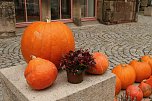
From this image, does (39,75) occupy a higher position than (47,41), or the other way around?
(47,41)

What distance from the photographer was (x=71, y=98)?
70.7 inches

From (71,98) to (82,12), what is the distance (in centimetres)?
850

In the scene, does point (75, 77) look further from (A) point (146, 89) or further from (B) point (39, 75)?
(A) point (146, 89)

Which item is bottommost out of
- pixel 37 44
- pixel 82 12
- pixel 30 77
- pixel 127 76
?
pixel 127 76

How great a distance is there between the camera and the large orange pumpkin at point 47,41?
6.56 ft

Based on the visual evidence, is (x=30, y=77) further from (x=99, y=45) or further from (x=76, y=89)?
(x=99, y=45)

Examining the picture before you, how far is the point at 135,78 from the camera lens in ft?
10.3

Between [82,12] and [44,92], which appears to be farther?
[82,12]

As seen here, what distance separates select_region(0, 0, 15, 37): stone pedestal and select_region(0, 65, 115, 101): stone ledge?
4.99 metres

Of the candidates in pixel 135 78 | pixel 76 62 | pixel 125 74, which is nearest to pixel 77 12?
pixel 135 78

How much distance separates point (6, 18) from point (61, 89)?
5696 mm

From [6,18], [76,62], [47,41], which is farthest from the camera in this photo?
[6,18]

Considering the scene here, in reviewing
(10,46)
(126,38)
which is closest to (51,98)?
(10,46)

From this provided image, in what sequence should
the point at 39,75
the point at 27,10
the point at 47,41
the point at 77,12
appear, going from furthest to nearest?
the point at 77,12
the point at 27,10
the point at 47,41
the point at 39,75
